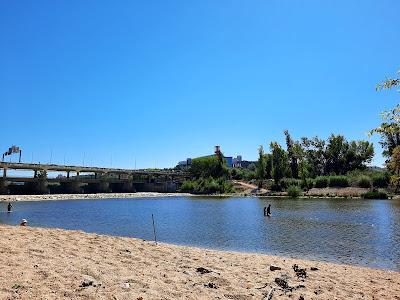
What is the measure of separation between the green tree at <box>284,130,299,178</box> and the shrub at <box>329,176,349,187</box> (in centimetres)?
1985

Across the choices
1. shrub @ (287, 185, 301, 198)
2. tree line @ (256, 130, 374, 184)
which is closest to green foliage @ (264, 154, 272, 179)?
tree line @ (256, 130, 374, 184)

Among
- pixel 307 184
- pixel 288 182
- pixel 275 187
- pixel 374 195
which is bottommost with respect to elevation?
pixel 374 195

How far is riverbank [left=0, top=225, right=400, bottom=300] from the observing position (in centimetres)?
933

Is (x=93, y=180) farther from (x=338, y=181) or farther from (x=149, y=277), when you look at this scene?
(x=149, y=277)

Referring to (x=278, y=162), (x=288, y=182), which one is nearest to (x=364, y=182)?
(x=288, y=182)

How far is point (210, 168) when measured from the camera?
163 metres

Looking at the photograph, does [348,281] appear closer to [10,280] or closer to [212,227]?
[10,280]

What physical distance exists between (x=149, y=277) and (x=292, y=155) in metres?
126

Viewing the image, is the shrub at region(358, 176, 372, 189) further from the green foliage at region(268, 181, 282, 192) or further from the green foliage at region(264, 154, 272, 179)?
the green foliage at region(264, 154, 272, 179)

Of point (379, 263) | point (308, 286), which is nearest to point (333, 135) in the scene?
point (379, 263)

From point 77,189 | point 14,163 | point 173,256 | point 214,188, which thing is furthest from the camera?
point 214,188

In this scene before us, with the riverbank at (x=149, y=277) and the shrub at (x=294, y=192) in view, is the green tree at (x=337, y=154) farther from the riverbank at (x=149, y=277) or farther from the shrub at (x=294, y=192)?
the riverbank at (x=149, y=277)

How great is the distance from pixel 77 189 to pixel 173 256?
397 feet

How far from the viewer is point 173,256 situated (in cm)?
1554
